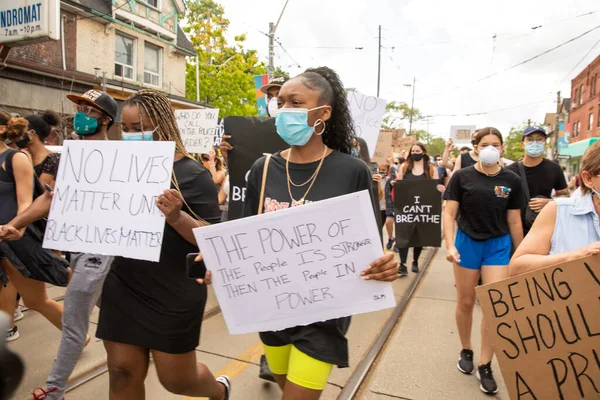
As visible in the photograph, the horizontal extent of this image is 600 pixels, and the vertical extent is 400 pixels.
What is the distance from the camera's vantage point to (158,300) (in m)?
2.20

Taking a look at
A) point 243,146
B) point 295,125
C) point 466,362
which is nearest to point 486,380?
point 466,362

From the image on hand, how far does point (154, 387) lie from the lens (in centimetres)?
325

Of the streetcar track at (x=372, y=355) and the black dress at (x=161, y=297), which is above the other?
the black dress at (x=161, y=297)

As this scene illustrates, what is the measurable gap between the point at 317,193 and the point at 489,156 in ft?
6.65

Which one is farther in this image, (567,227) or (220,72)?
(220,72)

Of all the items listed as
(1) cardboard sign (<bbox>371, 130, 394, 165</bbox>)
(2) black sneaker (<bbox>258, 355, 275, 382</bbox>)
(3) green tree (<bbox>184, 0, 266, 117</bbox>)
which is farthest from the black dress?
(3) green tree (<bbox>184, 0, 266, 117</bbox>)

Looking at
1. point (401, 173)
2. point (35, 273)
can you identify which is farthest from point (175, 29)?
point (35, 273)

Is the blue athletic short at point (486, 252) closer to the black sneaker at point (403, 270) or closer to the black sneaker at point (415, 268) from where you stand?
the black sneaker at point (403, 270)

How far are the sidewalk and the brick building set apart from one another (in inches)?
463

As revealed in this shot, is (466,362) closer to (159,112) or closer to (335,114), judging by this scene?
(335,114)

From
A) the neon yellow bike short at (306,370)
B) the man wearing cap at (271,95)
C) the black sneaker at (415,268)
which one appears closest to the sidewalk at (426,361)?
the black sneaker at (415,268)

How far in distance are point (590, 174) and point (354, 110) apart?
3.84 metres

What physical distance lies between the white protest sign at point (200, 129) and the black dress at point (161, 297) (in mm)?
4379

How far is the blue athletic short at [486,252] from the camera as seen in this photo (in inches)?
135
